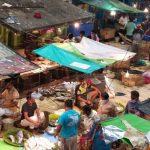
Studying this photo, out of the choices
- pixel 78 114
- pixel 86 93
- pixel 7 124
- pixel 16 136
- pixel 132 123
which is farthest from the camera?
pixel 86 93

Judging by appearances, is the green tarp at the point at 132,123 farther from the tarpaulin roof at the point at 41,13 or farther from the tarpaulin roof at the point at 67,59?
the tarpaulin roof at the point at 41,13

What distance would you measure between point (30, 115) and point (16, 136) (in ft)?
2.69

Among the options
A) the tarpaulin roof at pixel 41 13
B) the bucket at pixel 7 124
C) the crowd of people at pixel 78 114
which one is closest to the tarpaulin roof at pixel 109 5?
the tarpaulin roof at pixel 41 13

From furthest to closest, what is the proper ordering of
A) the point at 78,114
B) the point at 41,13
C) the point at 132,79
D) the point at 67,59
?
1. the point at 132,79
2. the point at 41,13
3. the point at 67,59
4. the point at 78,114

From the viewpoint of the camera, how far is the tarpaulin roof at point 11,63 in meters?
10.7

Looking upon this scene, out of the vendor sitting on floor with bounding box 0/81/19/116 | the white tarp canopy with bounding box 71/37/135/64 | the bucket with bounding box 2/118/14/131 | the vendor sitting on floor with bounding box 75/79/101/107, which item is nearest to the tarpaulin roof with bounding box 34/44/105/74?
the white tarp canopy with bounding box 71/37/135/64

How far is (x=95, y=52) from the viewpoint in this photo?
44.2 feet

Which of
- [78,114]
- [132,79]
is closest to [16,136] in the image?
[78,114]

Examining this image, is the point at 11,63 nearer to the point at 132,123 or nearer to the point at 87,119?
the point at 87,119

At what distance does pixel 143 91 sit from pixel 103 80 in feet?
7.95

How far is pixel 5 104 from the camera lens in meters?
12.2

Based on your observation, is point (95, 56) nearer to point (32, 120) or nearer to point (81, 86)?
point (81, 86)

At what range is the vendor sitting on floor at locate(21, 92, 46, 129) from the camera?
11.4 meters

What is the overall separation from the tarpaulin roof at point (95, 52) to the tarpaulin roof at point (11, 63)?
2.09 m
